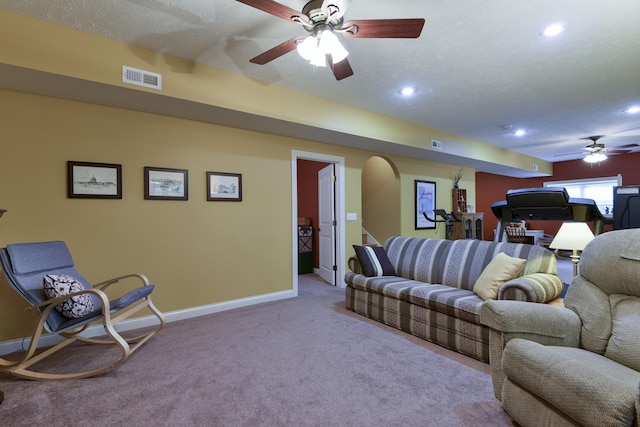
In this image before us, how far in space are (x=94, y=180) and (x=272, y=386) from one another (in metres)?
2.53

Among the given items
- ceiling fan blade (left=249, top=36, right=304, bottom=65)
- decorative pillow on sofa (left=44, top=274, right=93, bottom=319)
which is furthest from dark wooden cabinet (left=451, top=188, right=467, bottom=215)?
decorative pillow on sofa (left=44, top=274, right=93, bottom=319)

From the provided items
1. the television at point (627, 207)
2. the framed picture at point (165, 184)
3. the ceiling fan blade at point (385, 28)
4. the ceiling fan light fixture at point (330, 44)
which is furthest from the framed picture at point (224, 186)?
the television at point (627, 207)

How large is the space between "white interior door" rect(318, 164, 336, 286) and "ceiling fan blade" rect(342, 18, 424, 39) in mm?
3000

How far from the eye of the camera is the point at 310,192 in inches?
246

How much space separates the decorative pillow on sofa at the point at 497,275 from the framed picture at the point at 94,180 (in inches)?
138

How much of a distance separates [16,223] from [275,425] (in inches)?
110

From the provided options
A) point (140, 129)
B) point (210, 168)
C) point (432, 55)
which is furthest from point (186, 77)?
point (432, 55)

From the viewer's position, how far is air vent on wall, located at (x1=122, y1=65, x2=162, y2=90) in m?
2.65

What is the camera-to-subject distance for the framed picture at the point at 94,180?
290 centimetres

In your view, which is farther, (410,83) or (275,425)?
(410,83)

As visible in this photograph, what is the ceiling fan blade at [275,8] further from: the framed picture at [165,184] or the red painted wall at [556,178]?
the red painted wall at [556,178]

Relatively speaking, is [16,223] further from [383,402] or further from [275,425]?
[383,402]

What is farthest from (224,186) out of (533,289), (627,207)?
(627,207)

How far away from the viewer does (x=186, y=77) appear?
2.96m
